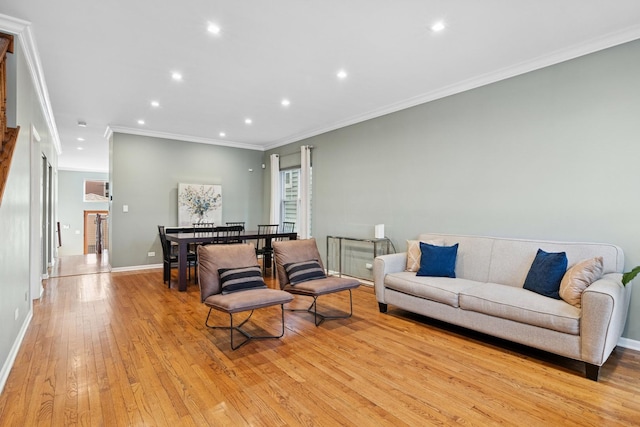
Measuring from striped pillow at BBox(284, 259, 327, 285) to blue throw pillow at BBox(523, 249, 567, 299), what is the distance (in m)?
2.12

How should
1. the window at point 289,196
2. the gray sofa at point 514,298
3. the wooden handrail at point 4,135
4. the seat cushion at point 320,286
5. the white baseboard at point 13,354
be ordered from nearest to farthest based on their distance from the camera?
the wooden handrail at point 4,135 → the white baseboard at point 13,354 → the gray sofa at point 514,298 → the seat cushion at point 320,286 → the window at point 289,196

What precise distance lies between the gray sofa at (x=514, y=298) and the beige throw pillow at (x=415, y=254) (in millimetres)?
77

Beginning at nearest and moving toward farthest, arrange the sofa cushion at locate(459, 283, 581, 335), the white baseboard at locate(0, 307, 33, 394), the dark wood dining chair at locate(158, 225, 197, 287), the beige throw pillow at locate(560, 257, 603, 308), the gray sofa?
the white baseboard at locate(0, 307, 33, 394), the gray sofa, the sofa cushion at locate(459, 283, 581, 335), the beige throw pillow at locate(560, 257, 603, 308), the dark wood dining chair at locate(158, 225, 197, 287)

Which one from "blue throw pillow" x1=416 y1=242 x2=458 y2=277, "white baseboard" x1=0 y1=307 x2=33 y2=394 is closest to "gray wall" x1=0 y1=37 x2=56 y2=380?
"white baseboard" x1=0 y1=307 x2=33 y2=394

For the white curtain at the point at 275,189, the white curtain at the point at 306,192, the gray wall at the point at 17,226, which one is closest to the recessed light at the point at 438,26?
the gray wall at the point at 17,226

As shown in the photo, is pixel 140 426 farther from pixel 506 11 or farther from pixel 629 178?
pixel 629 178

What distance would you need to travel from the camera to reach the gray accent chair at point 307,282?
Answer: 11.5 feet

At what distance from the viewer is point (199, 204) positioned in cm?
727

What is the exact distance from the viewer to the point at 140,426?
190cm

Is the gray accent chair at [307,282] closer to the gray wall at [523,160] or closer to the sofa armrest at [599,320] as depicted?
the gray wall at [523,160]

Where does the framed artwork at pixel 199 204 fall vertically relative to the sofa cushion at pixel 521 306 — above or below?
above

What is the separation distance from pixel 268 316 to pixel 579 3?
160 inches

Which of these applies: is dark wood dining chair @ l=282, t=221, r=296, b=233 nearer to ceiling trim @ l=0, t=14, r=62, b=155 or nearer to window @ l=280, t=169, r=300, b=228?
window @ l=280, t=169, r=300, b=228

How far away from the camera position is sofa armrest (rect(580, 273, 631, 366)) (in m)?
2.39
